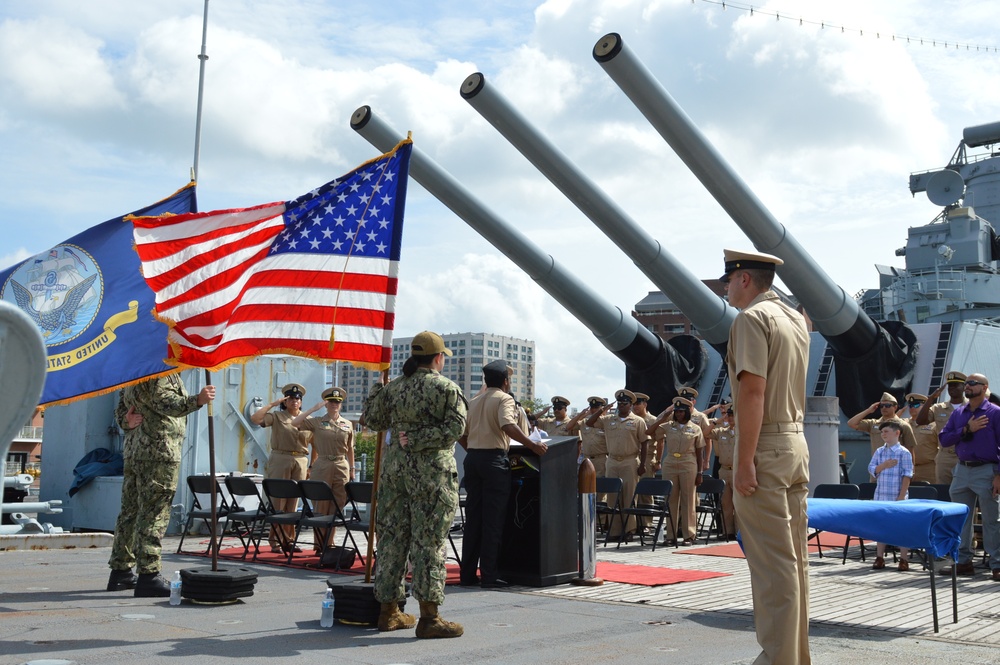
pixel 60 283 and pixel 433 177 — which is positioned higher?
pixel 433 177

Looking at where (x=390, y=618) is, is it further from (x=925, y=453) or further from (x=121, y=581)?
(x=925, y=453)

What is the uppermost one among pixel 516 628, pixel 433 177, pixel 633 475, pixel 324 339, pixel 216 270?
pixel 433 177

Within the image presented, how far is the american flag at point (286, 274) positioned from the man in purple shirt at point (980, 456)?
4.90 meters

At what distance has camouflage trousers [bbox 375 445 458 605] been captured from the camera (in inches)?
206

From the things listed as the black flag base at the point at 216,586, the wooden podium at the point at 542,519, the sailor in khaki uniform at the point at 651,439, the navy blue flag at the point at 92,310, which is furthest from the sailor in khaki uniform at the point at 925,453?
the navy blue flag at the point at 92,310

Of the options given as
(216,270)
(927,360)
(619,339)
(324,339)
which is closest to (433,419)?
(324,339)

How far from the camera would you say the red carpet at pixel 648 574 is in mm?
7664

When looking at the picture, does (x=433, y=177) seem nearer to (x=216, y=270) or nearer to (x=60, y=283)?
(x=216, y=270)

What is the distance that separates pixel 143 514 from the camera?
6.51 meters

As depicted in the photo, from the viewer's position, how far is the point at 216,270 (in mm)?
5879

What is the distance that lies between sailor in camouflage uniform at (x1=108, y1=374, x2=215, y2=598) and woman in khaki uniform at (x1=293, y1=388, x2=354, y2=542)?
3.12 m

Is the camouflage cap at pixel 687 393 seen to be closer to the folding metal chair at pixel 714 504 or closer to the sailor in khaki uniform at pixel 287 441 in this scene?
the folding metal chair at pixel 714 504

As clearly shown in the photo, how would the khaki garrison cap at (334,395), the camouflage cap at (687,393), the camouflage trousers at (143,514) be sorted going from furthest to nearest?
the camouflage cap at (687,393), the khaki garrison cap at (334,395), the camouflage trousers at (143,514)

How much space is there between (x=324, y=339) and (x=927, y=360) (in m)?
11.7
